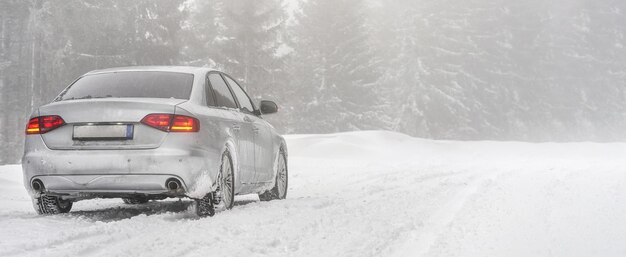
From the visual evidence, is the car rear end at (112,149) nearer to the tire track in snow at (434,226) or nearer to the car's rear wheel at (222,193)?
the car's rear wheel at (222,193)

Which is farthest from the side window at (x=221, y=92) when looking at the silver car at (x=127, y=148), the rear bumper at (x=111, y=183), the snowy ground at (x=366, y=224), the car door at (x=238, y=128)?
the rear bumper at (x=111, y=183)

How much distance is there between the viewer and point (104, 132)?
5.57 m

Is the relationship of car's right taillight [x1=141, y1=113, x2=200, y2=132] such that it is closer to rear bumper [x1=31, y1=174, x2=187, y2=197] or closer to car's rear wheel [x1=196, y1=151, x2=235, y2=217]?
rear bumper [x1=31, y1=174, x2=187, y2=197]

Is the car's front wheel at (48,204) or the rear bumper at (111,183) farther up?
the rear bumper at (111,183)

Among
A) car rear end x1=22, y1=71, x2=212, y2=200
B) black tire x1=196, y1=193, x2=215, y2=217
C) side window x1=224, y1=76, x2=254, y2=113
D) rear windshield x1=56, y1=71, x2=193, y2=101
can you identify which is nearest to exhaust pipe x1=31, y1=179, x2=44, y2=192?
car rear end x1=22, y1=71, x2=212, y2=200

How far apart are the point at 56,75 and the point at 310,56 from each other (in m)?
16.2

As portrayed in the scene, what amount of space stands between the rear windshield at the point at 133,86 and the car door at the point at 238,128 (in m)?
0.47

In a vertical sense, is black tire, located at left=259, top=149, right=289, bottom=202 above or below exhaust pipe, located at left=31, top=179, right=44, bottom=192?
below

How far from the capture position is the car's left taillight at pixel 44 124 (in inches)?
223

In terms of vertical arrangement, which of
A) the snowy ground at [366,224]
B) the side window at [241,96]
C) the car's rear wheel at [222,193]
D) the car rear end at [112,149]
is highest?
the side window at [241,96]

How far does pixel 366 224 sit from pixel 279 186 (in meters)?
2.99

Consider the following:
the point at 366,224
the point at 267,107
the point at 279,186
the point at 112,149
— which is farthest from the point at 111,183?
the point at 279,186

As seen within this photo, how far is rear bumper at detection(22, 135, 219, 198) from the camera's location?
5.49 metres

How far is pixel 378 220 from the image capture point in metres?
5.80
